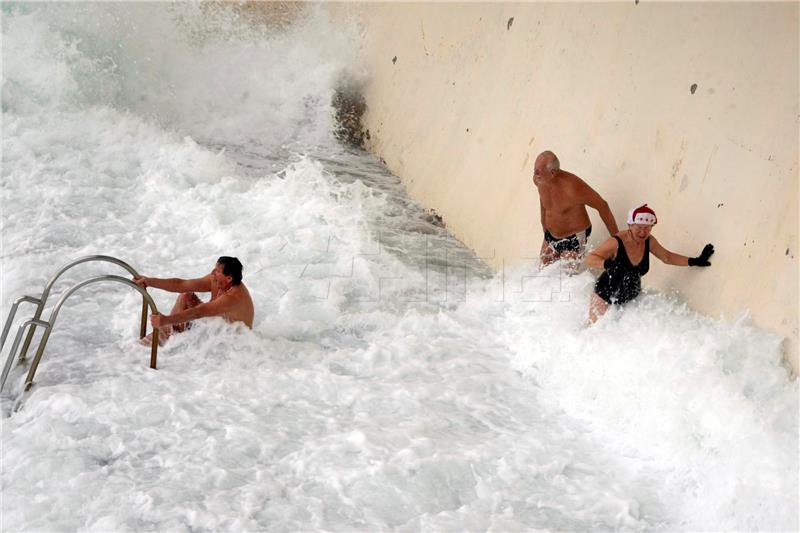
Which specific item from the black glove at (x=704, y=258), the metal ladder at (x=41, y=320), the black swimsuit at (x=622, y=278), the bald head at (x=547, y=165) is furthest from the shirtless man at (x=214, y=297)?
the black glove at (x=704, y=258)

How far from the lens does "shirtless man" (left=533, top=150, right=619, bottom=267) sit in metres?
4.97

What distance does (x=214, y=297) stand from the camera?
181 inches

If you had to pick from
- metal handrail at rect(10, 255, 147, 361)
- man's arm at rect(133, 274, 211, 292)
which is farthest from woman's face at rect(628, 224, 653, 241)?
metal handrail at rect(10, 255, 147, 361)

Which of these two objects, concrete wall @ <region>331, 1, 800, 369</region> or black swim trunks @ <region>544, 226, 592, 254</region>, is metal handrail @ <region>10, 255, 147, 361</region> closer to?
black swim trunks @ <region>544, 226, 592, 254</region>

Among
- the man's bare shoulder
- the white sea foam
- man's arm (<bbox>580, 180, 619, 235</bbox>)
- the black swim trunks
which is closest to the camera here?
the white sea foam

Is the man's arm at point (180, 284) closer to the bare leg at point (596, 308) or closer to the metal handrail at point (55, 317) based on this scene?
the metal handrail at point (55, 317)

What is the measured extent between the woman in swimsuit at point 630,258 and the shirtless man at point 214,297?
213 centimetres

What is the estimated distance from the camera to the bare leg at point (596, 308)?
182 inches

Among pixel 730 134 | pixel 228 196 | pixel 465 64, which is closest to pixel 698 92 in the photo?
pixel 730 134

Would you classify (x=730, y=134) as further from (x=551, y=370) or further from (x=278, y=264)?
(x=278, y=264)

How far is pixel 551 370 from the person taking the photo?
15.0 feet

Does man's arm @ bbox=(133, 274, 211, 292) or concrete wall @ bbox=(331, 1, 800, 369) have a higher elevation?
concrete wall @ bbox=(331, 1, 800, 369)

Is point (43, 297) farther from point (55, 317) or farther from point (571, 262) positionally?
point (571, 262)

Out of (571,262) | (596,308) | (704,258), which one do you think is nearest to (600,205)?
(571,262)
